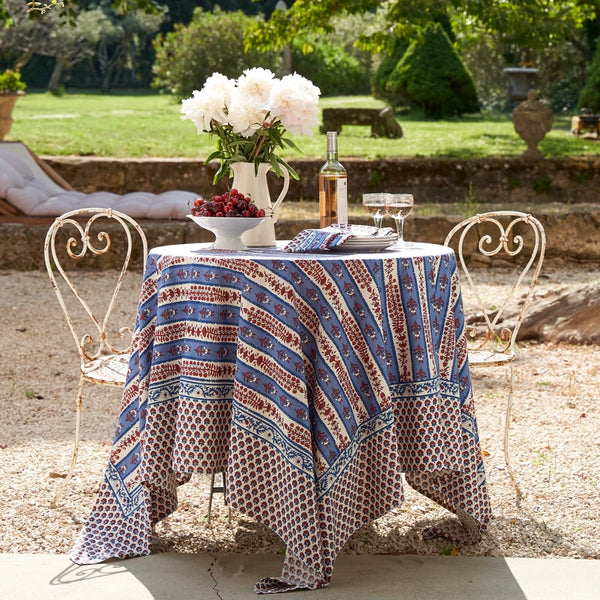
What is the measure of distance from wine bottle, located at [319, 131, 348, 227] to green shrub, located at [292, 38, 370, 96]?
2118cm

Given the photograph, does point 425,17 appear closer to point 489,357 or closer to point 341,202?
point 489,357

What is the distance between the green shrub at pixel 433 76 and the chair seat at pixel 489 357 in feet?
51.3

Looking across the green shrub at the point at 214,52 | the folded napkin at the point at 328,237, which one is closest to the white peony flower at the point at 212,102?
the folded napkin at the point at 328,237

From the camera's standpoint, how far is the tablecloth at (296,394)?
2838 mm

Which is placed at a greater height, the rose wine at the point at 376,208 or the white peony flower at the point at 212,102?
the white peony flower at the point at 212,102

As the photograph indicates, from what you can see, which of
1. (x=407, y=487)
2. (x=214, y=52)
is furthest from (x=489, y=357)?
(x=214, y=52)

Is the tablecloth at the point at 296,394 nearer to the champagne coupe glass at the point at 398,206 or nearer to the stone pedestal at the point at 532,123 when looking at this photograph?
the champagne coupe glass at the point at 398,206

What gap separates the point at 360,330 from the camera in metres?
2.92

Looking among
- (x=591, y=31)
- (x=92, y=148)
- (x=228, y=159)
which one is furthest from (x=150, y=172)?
(x=591, y=31)

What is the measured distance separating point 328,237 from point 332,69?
22.7 metres

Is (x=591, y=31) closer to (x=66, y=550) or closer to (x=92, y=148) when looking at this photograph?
(x=92, y=148)

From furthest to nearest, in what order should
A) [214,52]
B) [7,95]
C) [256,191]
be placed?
1. [214,52]
2. [7,95]
3. [256,191]

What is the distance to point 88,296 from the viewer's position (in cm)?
736

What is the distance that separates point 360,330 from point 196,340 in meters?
0.46
